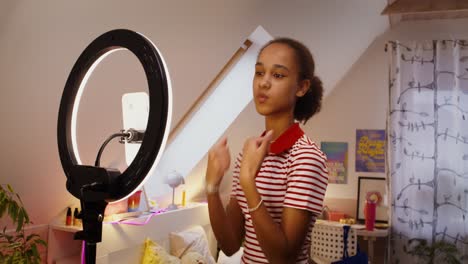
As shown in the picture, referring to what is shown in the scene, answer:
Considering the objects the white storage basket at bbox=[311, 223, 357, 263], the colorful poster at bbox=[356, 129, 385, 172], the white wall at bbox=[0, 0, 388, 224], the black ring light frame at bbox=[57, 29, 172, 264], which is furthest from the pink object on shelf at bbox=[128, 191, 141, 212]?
the colorful poster at bbox=[356, 129, 385, 172]

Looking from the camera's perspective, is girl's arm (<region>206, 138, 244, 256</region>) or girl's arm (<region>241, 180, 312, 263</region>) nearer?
girl's arm (<region>241, 180, 312, 263</region>)

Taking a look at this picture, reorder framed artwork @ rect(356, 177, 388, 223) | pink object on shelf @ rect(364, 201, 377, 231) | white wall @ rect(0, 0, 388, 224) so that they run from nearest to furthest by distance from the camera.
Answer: white wall @ rect(0, 0, 388, 224)
pink object on shelf @ rect(364, 201, 377, 231)
framed artwork @ rect(356, 177, 388, 223)

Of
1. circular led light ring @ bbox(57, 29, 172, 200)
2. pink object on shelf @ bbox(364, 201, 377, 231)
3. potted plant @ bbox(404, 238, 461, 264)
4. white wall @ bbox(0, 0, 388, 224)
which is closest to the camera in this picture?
circular led light ring @ bbox(57, 29, 172, 200)

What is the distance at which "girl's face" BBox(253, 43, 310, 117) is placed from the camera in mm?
906

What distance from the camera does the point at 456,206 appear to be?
347cm

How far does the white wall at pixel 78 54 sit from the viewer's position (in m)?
1.31

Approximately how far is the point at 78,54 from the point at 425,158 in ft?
9.41

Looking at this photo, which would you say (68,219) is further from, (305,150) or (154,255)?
(305,150)

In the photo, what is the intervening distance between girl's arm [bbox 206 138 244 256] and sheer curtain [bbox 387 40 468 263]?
276 cm

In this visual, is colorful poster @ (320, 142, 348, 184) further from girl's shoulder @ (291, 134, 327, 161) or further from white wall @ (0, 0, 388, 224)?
girl's shoulder @ (291, 134, 327, 161)

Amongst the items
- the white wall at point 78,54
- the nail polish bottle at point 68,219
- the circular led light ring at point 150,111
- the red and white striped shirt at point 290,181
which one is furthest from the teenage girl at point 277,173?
the nail polish bottle at point 68,219

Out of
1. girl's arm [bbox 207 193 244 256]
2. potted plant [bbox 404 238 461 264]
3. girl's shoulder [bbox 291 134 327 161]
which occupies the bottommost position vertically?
potted plant [bbox 404 238 461 264]

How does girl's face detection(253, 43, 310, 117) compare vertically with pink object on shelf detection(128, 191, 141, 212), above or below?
above

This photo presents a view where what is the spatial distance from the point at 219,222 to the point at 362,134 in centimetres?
342
